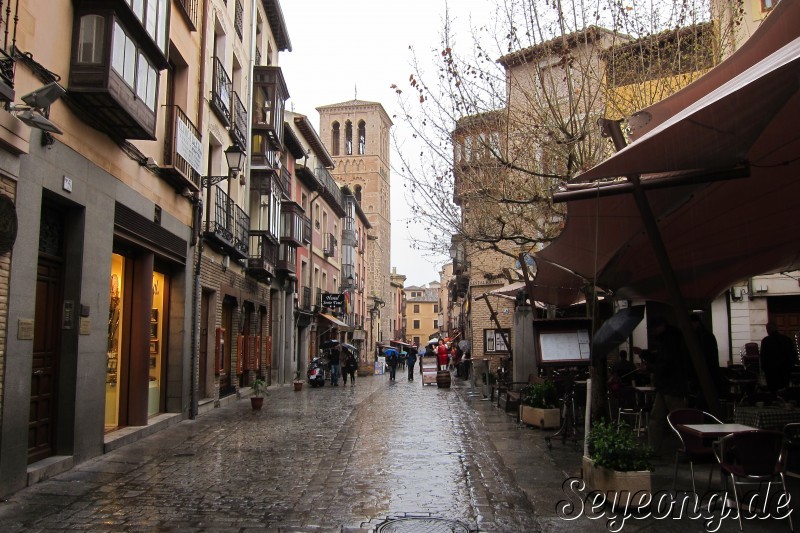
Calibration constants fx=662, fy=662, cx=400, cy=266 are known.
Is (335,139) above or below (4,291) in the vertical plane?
above

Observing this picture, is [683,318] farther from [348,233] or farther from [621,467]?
[348,233]

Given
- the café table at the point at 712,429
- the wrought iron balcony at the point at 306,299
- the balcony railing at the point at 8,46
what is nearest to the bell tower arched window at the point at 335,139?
the wrought iron balcony at the point at 306,299

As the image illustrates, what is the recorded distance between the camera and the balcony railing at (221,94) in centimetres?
1534

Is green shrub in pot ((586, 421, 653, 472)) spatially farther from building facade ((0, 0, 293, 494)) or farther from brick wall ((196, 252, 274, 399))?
brick wall ((196, 252, 274, 399))

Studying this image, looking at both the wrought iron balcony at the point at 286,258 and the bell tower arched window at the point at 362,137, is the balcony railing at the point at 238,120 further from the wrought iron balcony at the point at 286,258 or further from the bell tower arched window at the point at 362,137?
the bell tower arched window at the point at 362,137

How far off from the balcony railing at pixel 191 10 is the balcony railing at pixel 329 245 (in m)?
22.6

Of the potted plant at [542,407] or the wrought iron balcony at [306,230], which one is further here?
the wrought iron balcony at [306,230]

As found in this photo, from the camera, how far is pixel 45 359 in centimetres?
803

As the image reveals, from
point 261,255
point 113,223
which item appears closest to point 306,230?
point 261,255

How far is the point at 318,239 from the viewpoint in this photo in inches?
1372

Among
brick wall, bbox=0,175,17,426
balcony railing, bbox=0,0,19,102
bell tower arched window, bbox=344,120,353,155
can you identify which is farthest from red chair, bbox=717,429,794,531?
bell tower arched window, bbox=344,120,353,155

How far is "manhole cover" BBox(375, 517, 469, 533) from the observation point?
558 centimetres

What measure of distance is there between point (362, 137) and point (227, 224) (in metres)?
52.1

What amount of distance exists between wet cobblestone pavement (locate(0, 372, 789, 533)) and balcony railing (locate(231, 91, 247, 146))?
27.0 feet
